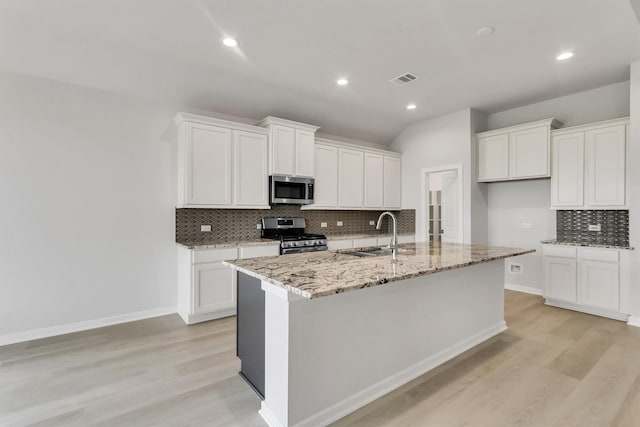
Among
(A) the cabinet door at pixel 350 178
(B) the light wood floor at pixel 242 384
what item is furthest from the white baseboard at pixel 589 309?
(A) the cabinet door at pixel 350 178

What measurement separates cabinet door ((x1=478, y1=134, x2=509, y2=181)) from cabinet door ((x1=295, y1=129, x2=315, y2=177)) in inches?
104

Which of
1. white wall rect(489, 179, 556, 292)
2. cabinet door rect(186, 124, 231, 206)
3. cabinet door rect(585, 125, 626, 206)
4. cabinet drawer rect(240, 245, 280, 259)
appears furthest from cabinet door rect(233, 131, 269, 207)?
cabinet door rect(585, 125, 626, 206)

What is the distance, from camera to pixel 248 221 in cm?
444

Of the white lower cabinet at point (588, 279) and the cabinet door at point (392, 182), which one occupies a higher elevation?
the cabinet door at point (392, 182)

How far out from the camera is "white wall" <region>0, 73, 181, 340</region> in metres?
3.03

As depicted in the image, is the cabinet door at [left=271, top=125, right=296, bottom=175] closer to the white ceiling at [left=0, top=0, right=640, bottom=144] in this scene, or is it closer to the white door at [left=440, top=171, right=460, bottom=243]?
the white ceiling at [left=0, top=0, right=640, bottom=144]

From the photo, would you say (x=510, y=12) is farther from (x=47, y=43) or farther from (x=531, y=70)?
(x=47, y=43)

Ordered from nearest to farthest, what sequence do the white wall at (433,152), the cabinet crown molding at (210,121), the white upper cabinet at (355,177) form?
the cabinet crown molding at (210,121) < the white wall at (433,152) < the white upper cabinet at (355,177)

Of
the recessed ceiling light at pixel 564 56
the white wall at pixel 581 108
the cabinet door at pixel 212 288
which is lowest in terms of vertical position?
the cabinet door at pixel 212 288

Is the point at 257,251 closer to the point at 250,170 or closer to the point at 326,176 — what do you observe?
the point at 250,170

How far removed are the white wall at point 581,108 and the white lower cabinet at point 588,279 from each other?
1.77 meters

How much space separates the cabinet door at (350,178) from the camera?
511 cm

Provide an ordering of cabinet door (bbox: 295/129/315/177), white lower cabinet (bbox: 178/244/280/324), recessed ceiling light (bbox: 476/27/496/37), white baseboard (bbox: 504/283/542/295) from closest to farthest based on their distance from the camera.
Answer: recessed ceiling light (bbox: 476/27/496/37)
white lower cabinet (bbox: 178/244/280/324)
cabinet door (bbox: 295/129/315/177)
white baseboard (bbox: 504/283/542/295)

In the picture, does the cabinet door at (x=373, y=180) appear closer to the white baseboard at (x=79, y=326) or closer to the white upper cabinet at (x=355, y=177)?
the white upper cabinet at (x=355, y=177)
